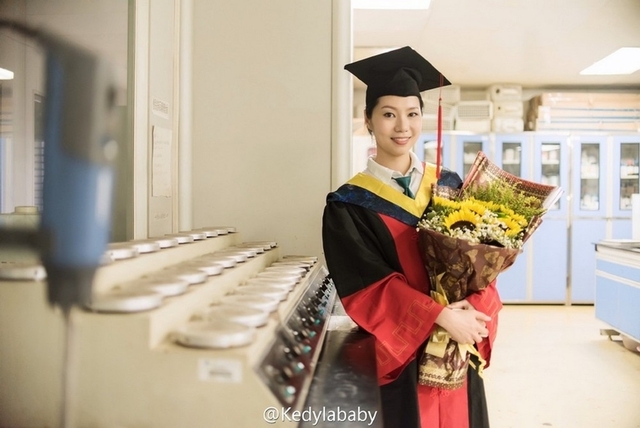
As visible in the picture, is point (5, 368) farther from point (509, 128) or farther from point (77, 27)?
point (509, 128)

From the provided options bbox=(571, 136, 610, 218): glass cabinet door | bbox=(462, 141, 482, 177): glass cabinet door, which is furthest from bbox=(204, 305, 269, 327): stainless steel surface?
bbox=(571, 136, 610, 218): glass cabinet door

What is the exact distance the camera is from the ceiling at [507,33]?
4051 millimetres

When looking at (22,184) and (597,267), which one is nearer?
(22,184)

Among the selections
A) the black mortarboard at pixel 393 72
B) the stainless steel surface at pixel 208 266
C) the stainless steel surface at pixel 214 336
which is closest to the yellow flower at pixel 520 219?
the black mortarboard at pixel 393 72

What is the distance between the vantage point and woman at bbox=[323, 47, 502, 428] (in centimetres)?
154

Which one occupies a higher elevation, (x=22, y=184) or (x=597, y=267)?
(x=22, y=184)

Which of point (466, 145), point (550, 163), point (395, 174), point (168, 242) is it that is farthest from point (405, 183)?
point (550, 163)

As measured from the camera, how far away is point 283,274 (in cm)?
152

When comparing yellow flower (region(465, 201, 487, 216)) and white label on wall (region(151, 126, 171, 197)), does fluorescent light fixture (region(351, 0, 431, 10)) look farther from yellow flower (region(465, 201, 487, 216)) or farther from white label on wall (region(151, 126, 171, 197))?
yellow flower (region(465, 201, 487, 216))

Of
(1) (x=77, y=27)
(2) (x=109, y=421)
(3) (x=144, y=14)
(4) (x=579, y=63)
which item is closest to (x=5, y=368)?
(2) (x=109, y=421)

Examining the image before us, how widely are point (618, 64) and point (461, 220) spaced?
5.43 meters

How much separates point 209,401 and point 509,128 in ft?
21.7

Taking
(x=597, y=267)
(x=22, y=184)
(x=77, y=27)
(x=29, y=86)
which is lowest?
(x=597, y=267)

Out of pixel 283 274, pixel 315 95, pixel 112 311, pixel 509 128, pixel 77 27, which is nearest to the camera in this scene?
pixel 112 311
